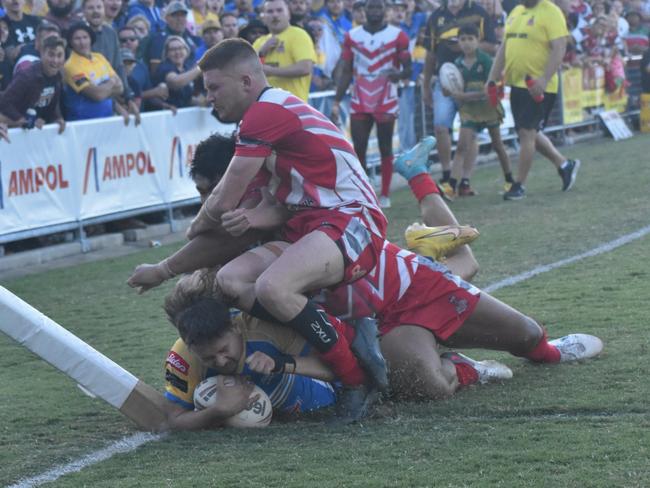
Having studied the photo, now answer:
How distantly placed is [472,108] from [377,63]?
1114 millimetres

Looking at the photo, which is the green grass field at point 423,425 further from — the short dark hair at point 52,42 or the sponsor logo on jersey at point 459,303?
the short dark hair at point 52,42

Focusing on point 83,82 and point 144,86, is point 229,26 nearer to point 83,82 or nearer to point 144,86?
point 144,86

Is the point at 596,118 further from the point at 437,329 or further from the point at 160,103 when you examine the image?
the point at 437,329

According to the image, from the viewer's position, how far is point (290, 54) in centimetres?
1209

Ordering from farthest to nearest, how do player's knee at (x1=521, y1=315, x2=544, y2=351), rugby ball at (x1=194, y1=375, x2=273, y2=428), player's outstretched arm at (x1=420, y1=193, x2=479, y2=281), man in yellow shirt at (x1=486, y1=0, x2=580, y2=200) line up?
man in yellow shirt at (x1=486, y1=0, x2=580, y2=200) < player's outstretched arm at (x1=420, y1=193, x2=479, y2=281) < player's knee at (x1=521, y1=315, x2=544, y2=351) < rugby ball at (x1=194, y1=375, x2=273, y2=428)

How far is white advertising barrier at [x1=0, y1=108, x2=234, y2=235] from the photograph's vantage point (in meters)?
10.2

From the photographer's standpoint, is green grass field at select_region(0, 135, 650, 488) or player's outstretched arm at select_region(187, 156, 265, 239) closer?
green grass field at select_region(0, 135, 650, 488)

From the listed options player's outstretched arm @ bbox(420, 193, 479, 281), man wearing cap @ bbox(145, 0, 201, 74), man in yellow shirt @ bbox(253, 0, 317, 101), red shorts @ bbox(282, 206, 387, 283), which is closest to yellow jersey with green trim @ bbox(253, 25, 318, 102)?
man in yellow shirt @ bbox(253, 0, 317, 101)

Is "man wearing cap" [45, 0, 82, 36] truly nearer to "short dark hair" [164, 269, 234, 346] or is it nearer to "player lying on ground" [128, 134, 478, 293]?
"player lying on ground" [128, 134, 478, 293]

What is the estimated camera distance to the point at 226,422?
5102 mm

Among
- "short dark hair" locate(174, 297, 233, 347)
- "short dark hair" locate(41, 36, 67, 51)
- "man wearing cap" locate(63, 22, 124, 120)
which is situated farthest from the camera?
"man wearing cap" locate(63, 22, 124, 120)

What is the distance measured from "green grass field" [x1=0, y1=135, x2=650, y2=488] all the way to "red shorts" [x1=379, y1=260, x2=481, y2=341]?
1.09 ft

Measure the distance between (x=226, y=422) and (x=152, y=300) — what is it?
140 inches

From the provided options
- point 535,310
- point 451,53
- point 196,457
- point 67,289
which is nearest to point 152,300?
point 67,289
